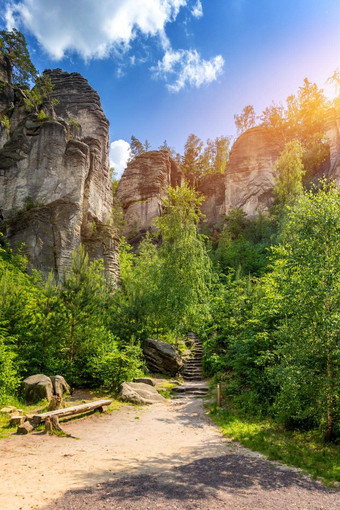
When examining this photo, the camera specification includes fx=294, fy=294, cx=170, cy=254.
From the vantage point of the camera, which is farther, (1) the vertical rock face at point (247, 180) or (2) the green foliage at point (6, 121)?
(1) the vertical rock face at point (247, 180)

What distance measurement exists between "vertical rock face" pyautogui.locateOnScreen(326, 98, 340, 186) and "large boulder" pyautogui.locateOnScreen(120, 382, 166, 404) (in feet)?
120

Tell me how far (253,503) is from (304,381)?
406 centimetres

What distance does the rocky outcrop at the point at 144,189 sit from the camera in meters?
43.7

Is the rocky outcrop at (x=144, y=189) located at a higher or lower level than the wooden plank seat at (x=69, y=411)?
higher

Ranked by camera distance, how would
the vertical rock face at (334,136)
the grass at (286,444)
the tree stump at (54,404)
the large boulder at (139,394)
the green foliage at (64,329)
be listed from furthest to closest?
the vertical rock face at (334,136) → the green foliage at (64,329) → the large boulder at (139,394) → the tree stump at (54,404) → the grass at (286,444)

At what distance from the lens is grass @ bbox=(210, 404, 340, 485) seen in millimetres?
6066

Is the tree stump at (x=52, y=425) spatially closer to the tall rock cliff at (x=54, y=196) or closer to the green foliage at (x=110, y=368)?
the green foliage at (x=110, y=368)

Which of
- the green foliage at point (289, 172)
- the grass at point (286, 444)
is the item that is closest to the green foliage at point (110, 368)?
the grass at point (286, 444)

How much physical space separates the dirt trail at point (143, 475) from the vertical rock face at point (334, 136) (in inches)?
1556

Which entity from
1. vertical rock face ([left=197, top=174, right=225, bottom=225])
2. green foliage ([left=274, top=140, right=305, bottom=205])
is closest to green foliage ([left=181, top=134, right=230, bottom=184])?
vertical rock face ([left=197, top=174, right=225, bottom=225])

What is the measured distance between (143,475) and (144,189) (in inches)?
1680

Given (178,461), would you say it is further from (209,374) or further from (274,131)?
(274,131)

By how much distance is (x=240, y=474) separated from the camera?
5551mm

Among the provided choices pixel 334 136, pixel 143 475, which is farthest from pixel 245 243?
pixel 143 475
